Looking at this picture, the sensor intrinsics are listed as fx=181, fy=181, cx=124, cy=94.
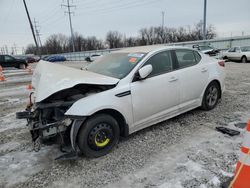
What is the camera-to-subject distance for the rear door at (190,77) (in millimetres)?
3631

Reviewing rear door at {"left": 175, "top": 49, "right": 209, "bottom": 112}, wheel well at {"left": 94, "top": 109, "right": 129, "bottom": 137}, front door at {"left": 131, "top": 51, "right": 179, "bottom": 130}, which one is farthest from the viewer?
rear door at {"left": 175, "top": 49, "right": 209, "bottom": 112}

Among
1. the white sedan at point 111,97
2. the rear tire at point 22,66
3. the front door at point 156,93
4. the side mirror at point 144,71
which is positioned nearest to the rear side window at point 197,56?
the white sedan at point 111,97

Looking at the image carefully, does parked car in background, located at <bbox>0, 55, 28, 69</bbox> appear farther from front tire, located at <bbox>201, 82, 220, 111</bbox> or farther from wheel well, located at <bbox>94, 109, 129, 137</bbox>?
front tire, located at <bbox>201, 82, 220, 111</bbox>

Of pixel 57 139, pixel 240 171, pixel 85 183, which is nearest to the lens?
pixel 240 171

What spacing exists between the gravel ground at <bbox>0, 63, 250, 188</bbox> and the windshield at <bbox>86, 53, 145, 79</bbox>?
1210 millimetres

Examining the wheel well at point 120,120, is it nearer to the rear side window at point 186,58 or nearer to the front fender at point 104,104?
the front fender at point 104,104

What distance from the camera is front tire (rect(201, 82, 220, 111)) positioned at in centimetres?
415

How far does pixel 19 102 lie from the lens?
6113 millimetres

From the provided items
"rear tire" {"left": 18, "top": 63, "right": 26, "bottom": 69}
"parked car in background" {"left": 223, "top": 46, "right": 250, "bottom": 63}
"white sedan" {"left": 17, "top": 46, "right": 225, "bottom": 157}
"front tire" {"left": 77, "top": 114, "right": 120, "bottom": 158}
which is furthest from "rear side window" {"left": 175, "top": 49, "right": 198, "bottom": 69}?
"rear tire" {"left": 18, "top": 63, "right": 26, "bottom": 69}

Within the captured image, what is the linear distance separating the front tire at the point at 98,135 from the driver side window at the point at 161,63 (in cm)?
113

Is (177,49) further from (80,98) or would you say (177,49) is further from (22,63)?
(22,63)

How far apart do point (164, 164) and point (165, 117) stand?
1.09 meters

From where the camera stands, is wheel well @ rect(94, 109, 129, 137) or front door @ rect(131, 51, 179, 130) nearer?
wheel well @ rect(94, 109, 129, 137)

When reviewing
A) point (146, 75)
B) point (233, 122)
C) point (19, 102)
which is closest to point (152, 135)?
point (146, 75)
